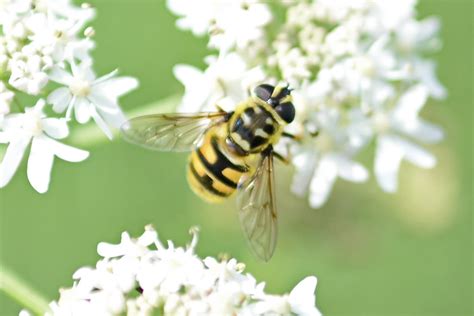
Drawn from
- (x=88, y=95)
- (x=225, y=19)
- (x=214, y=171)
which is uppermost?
(x=225, y=19)

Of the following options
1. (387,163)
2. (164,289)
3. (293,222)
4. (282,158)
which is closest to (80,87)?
(282,158)

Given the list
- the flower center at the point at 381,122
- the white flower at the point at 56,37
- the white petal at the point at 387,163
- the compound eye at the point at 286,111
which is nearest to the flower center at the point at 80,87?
the white flower at the point at 56,37

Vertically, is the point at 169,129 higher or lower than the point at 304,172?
lower

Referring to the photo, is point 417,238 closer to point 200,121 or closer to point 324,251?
point 324,251

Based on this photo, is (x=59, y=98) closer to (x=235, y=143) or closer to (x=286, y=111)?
(x=235, y=143)

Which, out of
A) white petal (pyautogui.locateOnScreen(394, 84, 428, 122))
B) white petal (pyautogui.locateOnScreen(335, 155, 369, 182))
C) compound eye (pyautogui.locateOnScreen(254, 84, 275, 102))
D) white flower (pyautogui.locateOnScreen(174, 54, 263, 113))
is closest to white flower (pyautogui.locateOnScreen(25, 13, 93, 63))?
white flower (pyautogui.locateOnScreen(174, 54, 263, 113))

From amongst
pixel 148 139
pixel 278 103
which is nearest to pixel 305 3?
pixel 278 103
